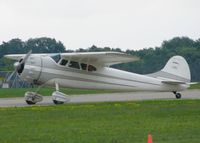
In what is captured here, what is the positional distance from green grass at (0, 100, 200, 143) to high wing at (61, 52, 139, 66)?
5931mm

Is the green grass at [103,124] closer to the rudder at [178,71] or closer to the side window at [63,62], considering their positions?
the side window at [63,62]

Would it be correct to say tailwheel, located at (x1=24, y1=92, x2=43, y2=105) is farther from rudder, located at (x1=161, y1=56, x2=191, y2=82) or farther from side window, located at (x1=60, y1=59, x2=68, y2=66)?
rudder, located at (x1=161, y1=56, x2=191, y2=82)

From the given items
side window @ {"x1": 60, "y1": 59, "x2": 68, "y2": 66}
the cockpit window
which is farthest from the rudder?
the cockpit window

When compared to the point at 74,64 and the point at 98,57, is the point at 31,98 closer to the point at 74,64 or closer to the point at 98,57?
the point at 74,64

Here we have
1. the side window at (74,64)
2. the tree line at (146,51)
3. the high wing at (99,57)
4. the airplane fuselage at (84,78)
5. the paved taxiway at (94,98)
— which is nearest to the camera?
the airplane fuselage at (84,78)

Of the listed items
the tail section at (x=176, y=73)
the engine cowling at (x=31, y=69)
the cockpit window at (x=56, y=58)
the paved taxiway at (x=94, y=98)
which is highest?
the cockpit window at (x=56, y=58)

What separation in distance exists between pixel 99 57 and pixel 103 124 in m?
12.6

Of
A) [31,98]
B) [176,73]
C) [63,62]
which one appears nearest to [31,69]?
[31,98]

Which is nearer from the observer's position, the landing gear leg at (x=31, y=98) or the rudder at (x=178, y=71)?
the landing gear leg at (x=31, y=98)

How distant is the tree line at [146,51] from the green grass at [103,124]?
51187mm

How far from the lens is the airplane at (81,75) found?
28.7 meters

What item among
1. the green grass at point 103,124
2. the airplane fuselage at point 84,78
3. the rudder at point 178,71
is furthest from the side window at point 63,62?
the green grass at point 103,124

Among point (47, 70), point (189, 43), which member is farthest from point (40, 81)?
point (189, 43)

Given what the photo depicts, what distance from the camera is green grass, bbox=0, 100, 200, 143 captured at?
48.0 ft
